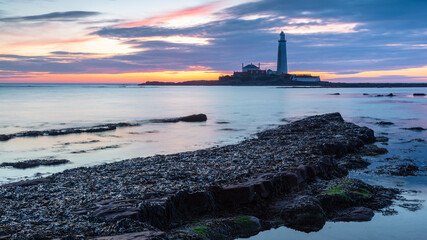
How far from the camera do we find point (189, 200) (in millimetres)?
10062

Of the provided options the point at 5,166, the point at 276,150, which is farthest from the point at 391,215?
the point at 5,166

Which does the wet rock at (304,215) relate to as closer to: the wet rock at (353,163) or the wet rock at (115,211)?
the wet rock at (115,211)

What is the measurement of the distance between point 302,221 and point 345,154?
10844 mm

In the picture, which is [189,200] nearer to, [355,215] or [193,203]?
[193,203]

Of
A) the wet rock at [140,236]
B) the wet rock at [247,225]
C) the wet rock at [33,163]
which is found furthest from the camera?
the wet rock at [33,163]

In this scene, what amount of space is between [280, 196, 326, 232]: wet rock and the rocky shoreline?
0.03 meters

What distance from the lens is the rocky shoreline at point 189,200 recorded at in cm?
812

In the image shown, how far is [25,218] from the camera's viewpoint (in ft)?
28.0

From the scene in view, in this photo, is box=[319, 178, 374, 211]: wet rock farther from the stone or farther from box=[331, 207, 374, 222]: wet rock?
the stone

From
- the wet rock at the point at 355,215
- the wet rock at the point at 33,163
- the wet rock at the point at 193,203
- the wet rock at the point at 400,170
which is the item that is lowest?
the wet rock at the point at 400,170

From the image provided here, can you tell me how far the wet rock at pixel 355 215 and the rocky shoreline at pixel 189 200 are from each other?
3 centimetres

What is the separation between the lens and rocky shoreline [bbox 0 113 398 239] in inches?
320

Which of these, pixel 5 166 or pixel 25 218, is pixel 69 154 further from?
pixel 25 218

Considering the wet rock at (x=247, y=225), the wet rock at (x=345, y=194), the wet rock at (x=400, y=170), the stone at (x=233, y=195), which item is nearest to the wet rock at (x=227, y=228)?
the wet rock at (x=247, y=225)
